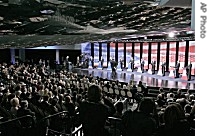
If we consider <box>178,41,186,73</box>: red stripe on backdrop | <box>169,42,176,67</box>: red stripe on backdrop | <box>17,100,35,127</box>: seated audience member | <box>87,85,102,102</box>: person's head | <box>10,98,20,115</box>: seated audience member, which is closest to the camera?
<box>87,85,102,102</box>: person's head

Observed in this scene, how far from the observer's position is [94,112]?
4398 mm

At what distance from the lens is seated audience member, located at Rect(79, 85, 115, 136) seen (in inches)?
172

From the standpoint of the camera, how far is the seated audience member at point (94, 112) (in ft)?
14.3

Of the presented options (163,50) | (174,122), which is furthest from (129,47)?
(174,122)

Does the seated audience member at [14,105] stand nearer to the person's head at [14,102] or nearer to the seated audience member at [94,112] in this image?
the person's head at [14,102]

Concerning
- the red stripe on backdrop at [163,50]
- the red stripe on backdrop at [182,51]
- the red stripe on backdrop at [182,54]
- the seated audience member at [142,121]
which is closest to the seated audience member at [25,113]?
the seated audience member at [142,121]

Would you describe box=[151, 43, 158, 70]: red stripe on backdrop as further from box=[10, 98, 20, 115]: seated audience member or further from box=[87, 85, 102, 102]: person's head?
box=[87, 85, 102, 102]: person's head

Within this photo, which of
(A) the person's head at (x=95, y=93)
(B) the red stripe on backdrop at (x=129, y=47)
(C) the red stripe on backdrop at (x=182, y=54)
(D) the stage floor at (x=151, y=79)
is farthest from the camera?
(B) the red stripe on backdrop at (x=129, y=47)

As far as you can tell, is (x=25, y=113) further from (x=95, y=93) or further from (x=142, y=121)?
(x=142, y=121)

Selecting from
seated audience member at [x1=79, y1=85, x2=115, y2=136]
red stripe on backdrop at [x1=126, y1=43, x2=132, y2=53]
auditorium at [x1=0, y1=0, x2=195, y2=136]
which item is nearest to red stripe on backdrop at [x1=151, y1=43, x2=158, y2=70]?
red stripe on backdrop at [x1=126, y1=43, x2=132, y2=53]

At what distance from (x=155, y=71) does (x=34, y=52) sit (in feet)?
53.0

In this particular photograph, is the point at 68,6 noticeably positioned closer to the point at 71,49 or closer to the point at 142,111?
the point at 142,111

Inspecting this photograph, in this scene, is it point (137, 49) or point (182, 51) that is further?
point (137, 49)
